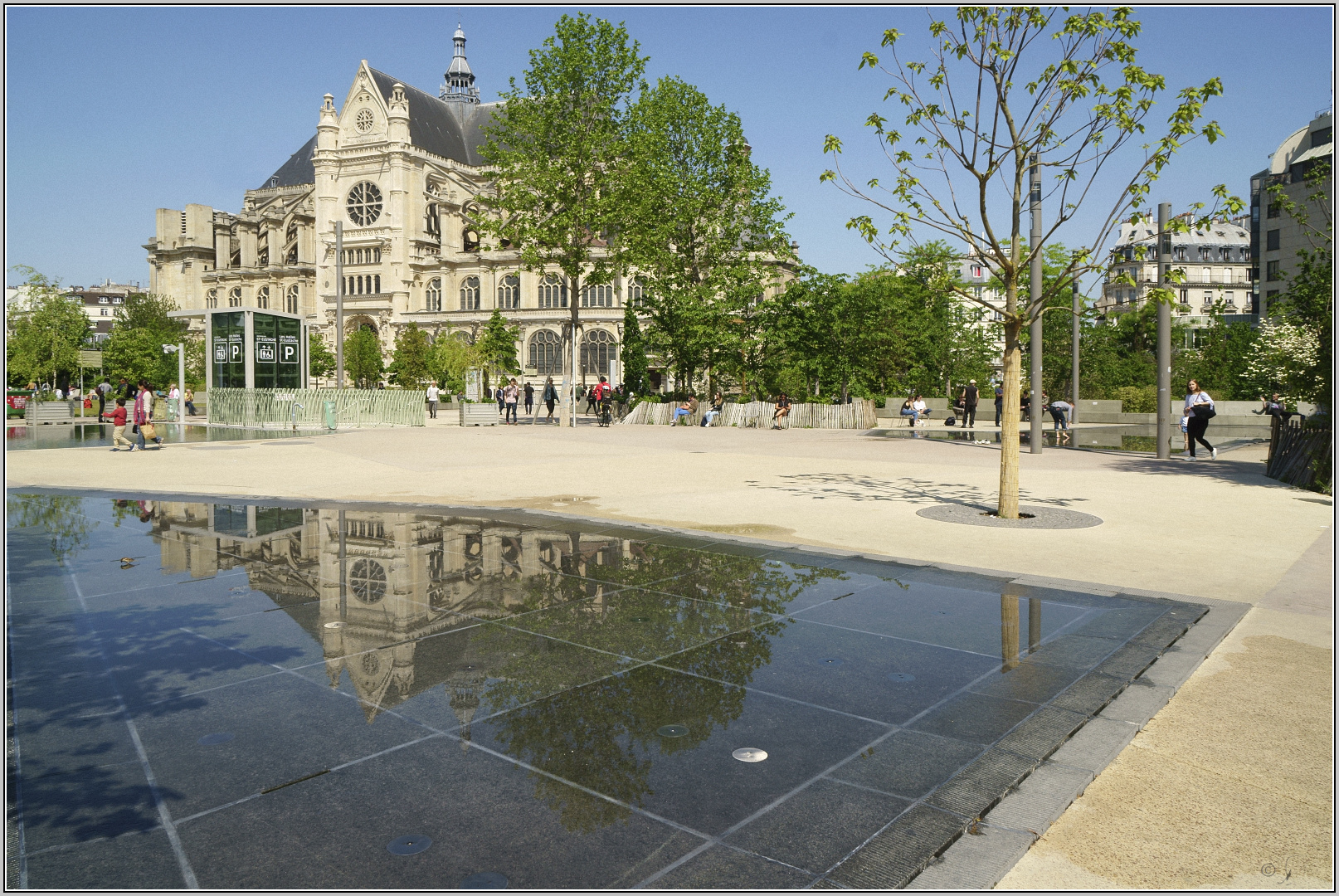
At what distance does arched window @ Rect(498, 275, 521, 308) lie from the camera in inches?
3455

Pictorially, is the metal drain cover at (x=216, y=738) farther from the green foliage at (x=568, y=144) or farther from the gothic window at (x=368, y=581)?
the green foliage at (x=568, y=144)

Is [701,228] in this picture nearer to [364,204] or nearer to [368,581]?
[368,581]

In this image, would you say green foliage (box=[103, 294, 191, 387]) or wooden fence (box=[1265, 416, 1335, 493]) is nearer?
wooden fence (box=[1265, 416, 1335, 493])

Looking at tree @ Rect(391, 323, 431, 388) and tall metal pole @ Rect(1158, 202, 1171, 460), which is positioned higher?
tree @ Rect(391, 323, 431, 388)

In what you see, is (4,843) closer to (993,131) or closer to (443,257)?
(993,131)

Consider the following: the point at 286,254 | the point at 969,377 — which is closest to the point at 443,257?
the point at 286,254

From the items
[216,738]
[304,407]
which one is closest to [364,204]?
[304,407]

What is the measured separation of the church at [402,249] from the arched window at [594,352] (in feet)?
0.33

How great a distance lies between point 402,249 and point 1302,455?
88.2 m

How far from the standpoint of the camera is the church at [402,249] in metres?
84.6

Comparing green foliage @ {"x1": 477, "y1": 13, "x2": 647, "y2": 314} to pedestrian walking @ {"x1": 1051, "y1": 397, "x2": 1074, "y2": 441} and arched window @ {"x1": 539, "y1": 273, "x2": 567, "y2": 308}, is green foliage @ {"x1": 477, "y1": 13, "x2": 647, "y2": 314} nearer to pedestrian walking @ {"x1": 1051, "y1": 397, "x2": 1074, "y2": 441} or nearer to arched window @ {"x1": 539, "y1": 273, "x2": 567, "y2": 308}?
pedestrian walking @ {"x1": 1051, "y1": 397, "x2": 1074, "y2": 441}

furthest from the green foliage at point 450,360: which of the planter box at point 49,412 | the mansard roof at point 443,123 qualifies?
the mansard roof at point 443,123

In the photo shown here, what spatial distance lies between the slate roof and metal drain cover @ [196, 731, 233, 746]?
93703 mm

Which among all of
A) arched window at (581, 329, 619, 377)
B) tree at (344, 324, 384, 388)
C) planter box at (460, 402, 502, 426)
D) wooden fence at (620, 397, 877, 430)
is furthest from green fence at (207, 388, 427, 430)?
tree at (344, 324, 384, 388)
